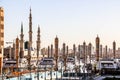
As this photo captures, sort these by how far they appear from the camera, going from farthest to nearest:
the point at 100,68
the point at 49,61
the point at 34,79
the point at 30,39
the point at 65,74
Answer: the point at 49,61, the point at 30,39, the point at 65,74, the point at 100,68, the point at 34,79

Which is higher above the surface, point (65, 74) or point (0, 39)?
point (0, 39)

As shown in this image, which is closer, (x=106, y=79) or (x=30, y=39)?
(x=106, y=79)

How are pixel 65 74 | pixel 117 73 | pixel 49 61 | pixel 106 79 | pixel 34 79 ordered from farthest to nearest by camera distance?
pixel 49 61, pixel 65 74, pixel 117 73, pixel 34 79, pixel 106 79

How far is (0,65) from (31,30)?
27.0 feet

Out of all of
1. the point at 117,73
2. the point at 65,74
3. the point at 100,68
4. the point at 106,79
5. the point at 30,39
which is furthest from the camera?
the point at 30,39

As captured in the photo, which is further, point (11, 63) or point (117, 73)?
point (11, 63)

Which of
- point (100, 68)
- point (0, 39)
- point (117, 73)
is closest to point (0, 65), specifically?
point (0, 39)

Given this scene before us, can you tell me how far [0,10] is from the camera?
46.5 meters

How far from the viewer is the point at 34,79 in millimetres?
33375

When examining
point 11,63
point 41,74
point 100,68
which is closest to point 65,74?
point 100,68

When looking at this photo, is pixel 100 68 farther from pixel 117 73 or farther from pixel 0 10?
pixel 0 10

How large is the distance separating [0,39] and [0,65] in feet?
12.7

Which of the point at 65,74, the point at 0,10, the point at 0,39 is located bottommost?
the point at 65,74

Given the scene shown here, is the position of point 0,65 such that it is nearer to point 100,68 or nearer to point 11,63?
point 11,63
